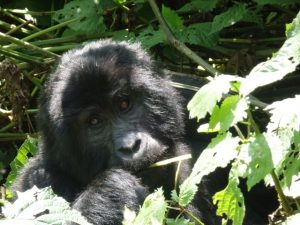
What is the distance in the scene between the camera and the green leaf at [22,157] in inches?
156

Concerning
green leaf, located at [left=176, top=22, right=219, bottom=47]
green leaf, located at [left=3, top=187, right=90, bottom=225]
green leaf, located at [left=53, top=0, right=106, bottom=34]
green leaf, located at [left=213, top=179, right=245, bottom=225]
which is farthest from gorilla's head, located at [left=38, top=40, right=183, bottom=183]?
green leaf, located at [left=213, top=179, right=245, bottom=225]

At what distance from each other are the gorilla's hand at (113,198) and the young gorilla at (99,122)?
6 centimetres

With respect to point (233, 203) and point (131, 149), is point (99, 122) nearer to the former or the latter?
point (131, 149)

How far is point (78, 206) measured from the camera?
307 centimetres

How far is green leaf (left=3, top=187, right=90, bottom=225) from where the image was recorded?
2105mm

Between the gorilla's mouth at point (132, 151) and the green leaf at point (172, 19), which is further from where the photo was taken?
the green leaf at point (172, 19)

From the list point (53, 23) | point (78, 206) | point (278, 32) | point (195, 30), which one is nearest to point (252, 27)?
point (278, 32)

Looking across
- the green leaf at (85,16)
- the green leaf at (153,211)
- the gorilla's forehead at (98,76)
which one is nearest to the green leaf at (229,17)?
the gorilla's forehead at (98,76)

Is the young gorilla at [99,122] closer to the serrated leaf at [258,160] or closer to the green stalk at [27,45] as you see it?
the green stalk at [27,45]

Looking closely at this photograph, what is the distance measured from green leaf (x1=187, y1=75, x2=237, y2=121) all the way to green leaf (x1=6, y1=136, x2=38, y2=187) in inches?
86.2

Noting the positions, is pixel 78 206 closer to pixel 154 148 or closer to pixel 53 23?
pixel 154 148

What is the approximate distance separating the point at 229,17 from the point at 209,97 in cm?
217

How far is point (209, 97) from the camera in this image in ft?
6.30

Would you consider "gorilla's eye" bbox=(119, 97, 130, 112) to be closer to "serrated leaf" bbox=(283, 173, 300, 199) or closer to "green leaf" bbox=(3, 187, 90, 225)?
"green leaf" bbox=(3, 187, 90, 225)
